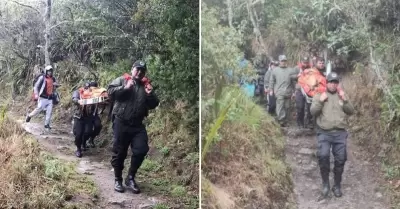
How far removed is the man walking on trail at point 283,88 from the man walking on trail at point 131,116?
0.86 m

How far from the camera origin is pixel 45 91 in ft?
12.6

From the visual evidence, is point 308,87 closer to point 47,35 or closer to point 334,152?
point 334,152

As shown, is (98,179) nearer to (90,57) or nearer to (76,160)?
(76,160)

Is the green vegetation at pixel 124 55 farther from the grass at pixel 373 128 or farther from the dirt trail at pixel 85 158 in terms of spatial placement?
the grass at pixel 373 128

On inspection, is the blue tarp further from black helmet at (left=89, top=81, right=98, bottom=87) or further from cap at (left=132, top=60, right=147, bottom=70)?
black helmet at (left=89, top=81, right=98, bottom=87)

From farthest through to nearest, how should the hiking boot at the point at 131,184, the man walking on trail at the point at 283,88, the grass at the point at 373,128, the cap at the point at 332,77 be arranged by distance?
the hiking boot at the point at 131,184 → the man walking on trail at the point at 283,88 → the cap at the point at 332,77 → the grass at the point at 373,128

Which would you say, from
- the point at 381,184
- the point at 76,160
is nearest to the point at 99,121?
the point at 76,160

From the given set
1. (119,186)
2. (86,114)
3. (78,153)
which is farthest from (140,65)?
(119,186)

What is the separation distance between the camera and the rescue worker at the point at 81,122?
3.78 meters

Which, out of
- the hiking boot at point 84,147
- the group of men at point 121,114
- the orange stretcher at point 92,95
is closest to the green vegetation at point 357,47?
the group of men at point 121,114

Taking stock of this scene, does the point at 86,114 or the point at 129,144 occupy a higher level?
the point at 86,114

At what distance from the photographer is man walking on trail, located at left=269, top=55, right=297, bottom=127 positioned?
11.9 feet

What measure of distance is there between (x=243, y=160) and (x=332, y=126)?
0.65 metres

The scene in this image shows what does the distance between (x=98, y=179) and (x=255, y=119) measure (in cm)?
117
